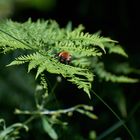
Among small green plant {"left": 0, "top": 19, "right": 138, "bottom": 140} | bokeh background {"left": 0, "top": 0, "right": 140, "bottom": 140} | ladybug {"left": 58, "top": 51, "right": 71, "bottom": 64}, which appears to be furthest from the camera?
bokeh background {"left": 0, "top": 0, "right": 140, "bottom": 140}

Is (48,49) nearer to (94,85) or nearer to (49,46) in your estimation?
(49,46)

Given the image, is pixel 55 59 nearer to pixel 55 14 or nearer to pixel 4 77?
pixel 4 77

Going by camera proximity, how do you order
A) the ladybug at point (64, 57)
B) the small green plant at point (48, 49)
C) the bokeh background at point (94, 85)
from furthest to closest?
the bokeh background at point (94, 85)
the ladybug at point (64, 57)
the small green plant at point (48, 49)

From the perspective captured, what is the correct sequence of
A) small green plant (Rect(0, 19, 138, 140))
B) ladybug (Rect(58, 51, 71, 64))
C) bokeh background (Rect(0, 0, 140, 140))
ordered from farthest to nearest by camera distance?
1. bokeh background (Rect(0, 0, 140, 140))
2. ladybug (Rect(58, 51, 71, 64))
3. small green plant (Rect(0, 19, 138, 140))

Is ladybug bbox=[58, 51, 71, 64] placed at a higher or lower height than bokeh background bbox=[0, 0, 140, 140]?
lower

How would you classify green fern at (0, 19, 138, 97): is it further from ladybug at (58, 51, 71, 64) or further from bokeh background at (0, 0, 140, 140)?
bokeh background at (0, 0, 140, 140)

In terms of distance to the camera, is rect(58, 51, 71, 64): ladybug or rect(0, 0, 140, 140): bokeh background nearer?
rect(58, 51, 71, 64): ladybug

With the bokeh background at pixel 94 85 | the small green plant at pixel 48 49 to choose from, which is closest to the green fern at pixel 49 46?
the small green plant at pixel 48 49

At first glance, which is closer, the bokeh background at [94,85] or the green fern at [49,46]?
the green fern at [49,46]

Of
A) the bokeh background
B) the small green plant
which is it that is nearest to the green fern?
the small green plant

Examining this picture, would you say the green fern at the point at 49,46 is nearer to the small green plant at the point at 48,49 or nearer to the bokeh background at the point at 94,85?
the small green plant at the point at 48,49
